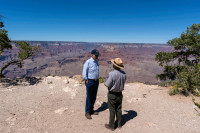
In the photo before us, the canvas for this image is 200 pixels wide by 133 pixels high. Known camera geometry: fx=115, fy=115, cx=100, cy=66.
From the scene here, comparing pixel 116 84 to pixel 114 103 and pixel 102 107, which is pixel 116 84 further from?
pixel 102 107

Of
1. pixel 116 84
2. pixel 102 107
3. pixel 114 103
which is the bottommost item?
pixel 102 107

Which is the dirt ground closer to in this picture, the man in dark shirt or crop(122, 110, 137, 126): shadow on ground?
crop(122, 110, 137, 126): shadow on ground

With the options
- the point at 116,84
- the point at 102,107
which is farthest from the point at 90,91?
the point at 102,107

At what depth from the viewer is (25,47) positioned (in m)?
10.1

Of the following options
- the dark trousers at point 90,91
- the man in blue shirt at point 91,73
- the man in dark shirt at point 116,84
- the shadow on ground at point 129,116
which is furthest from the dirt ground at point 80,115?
the man in blue shirt at point 91,73

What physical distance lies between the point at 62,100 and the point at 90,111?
223 cm

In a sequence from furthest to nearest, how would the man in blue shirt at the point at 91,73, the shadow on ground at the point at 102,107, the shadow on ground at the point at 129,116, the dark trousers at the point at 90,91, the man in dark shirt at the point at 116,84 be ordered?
the shadow on ground at the point at 102,107 < the shadow on ground at the point at 129,116 < the dark trousers at the point at 90,91 < the man in blue shirt at the point at 91,73 < the man in dark shirt at the point at 116,84

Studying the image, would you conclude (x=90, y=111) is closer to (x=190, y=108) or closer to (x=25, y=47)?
(x=190, y=108)

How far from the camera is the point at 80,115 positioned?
15.6 ft

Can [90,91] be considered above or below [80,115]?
above

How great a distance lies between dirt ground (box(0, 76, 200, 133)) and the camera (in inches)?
155

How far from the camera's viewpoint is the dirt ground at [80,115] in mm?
3928

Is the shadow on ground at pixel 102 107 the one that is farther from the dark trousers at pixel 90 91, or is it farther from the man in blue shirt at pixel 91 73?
the man in blue shirt at pixel 91 73

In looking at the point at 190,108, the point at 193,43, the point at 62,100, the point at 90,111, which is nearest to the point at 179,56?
the point at 193,43
